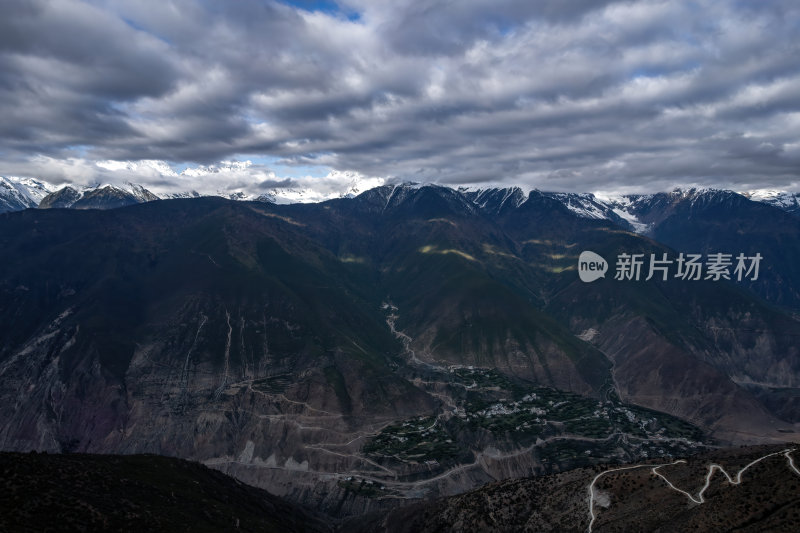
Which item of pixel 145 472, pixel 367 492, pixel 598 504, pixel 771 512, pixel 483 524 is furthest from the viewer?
pixel 367 492

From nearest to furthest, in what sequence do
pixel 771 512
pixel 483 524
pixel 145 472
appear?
pixel 771 512 < pixel 483 524 < pixel 145 472

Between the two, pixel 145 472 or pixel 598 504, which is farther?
pixel 145 472

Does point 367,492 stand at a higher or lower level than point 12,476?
lower

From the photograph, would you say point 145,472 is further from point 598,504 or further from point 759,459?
point 759,459

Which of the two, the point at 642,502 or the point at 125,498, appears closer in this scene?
the point at 642,502

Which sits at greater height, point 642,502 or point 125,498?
point 642,502

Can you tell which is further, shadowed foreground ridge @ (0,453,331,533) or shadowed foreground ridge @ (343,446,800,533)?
shadowed foreground ridge @ (0,453,331,533)

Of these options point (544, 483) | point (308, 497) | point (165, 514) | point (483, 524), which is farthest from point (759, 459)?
point (308, 497)

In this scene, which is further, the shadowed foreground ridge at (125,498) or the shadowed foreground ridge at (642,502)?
the shadowed foreground ridge at (125,498)
